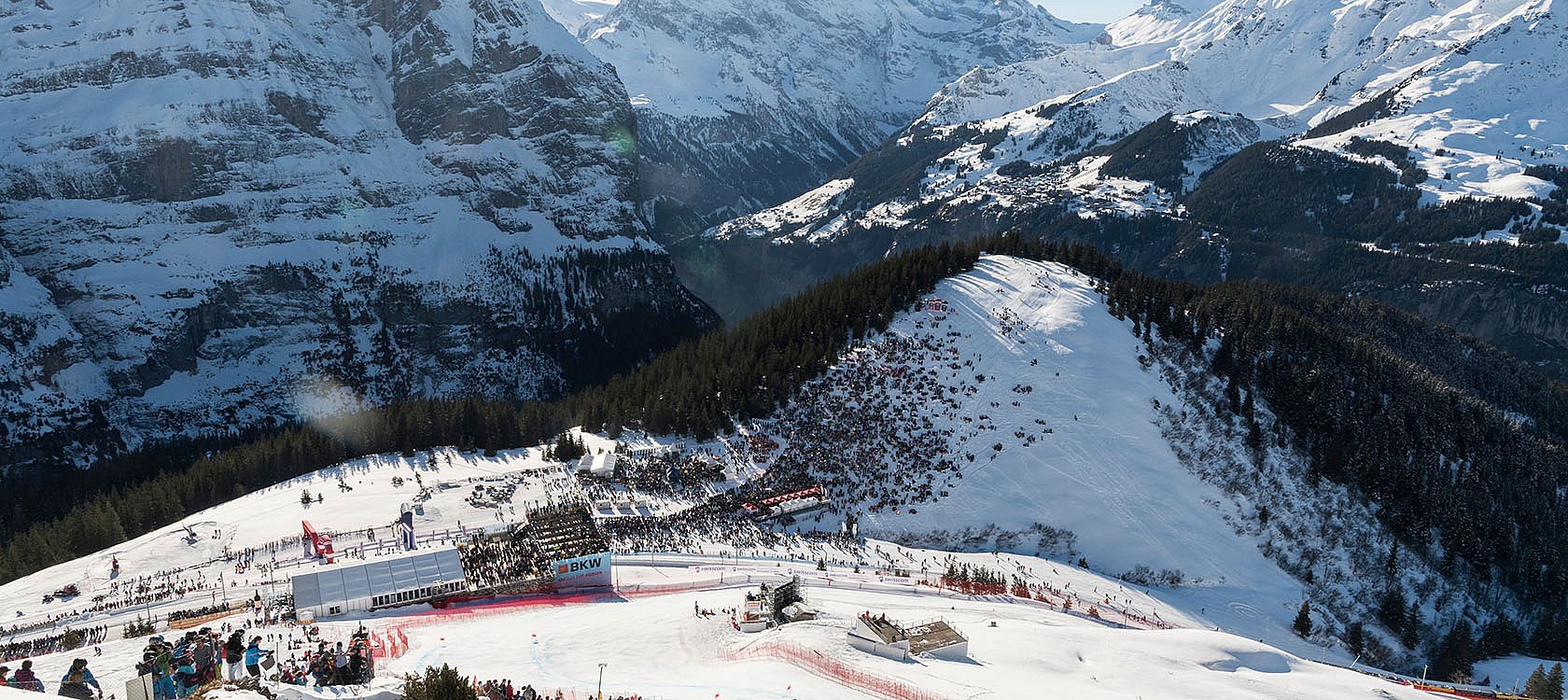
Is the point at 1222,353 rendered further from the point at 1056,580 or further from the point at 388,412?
the point at 388,412

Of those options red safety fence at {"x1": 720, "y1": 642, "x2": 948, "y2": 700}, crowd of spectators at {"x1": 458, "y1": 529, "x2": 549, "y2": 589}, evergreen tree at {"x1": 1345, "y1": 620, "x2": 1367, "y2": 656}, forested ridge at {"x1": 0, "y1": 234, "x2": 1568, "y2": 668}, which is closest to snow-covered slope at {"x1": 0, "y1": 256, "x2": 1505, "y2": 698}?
red safety fence at {"x1": 720, "y1": 642, "x2": 948, "y2": 700}

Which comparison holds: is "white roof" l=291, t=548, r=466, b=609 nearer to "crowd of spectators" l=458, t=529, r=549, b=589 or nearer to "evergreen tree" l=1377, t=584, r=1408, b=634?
"crowd of spectators" l=458, t=529, r=549, b=589

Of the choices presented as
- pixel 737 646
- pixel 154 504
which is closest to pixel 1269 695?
pixel 737 646

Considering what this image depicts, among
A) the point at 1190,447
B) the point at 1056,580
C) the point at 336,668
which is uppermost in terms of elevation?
the point at 336,668

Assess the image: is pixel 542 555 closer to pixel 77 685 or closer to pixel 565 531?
pixel 565 531

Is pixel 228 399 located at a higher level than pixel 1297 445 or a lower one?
higher

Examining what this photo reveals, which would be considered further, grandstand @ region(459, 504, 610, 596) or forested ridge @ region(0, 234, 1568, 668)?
forested ridge @ region(0, 234, 1568, 668)
